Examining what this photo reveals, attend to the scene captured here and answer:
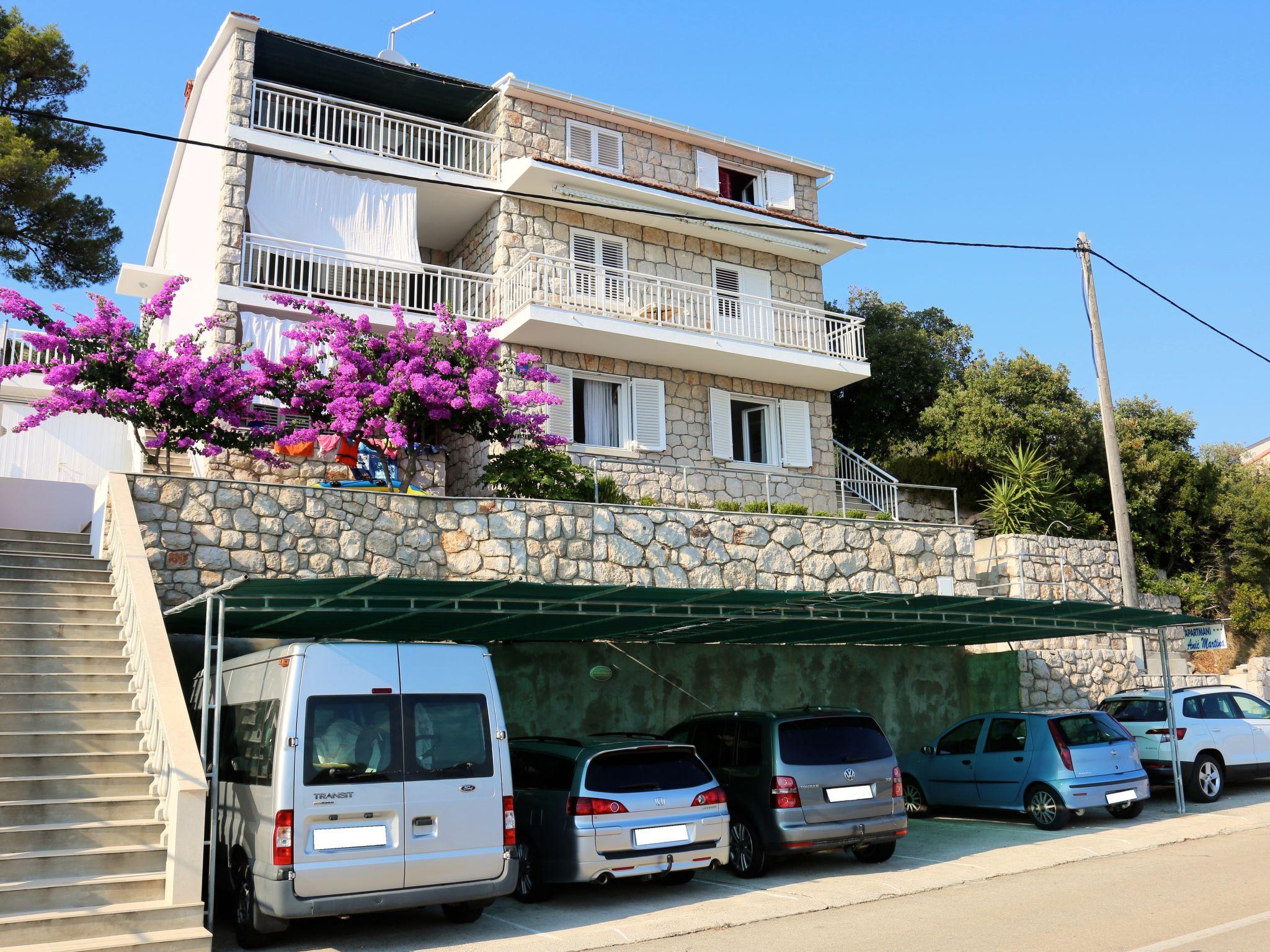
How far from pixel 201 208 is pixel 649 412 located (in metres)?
9.59

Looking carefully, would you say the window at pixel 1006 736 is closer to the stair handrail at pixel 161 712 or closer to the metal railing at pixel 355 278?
the stair handrail at pixel 161 712

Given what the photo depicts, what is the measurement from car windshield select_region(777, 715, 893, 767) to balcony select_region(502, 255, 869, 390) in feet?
35.7

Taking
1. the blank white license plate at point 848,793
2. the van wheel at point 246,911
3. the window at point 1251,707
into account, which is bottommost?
the van wheel at point 246,911

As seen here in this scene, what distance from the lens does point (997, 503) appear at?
76.2ft

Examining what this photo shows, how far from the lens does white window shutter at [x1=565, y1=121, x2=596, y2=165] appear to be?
23.3 metres

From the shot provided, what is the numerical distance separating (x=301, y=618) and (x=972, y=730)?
8.63 meters

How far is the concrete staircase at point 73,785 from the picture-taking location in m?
7.46

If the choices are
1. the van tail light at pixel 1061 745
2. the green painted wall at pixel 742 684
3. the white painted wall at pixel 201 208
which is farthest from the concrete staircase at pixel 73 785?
→ the van tail light at pixel 1061 745

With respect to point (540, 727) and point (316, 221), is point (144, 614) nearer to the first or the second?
point (540, 727)

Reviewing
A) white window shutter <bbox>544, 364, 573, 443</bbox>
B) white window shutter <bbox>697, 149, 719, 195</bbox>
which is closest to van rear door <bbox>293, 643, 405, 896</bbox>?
white window shutter <bbox>544, 364, 573, 443</bbox>

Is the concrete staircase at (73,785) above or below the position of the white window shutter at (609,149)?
below

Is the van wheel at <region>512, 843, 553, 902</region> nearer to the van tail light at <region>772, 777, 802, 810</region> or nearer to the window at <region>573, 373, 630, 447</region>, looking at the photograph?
the van tail light at <region>772, 777, 802, 810</region>

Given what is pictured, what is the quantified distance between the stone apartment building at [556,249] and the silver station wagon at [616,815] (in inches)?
318

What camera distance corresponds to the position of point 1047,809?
12.8 m
